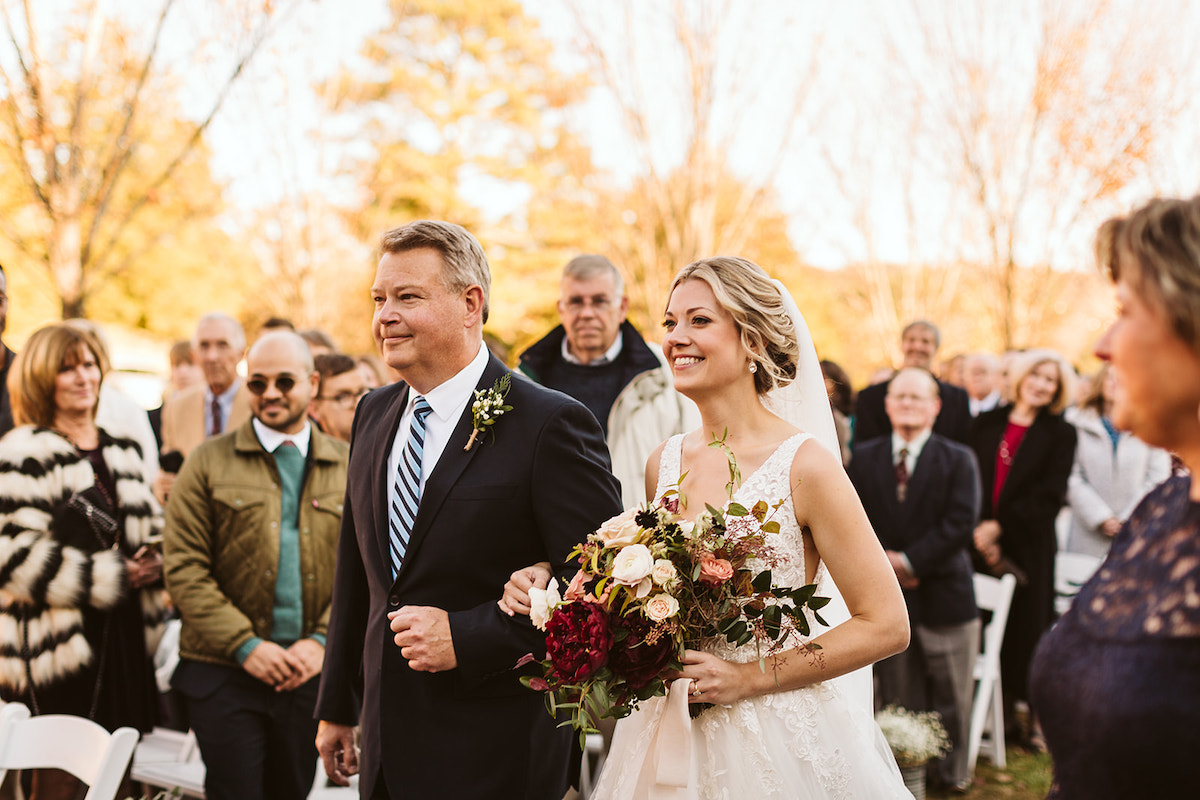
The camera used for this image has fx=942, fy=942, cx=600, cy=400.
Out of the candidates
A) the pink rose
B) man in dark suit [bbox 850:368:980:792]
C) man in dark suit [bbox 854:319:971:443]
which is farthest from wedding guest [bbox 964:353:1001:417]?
the pink rose

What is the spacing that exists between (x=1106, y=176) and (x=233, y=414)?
12.1m

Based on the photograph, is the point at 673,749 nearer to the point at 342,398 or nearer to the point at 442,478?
the point at 442,478

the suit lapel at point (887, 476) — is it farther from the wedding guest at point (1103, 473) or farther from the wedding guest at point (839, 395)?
the wedding guest at point (1103, 473)

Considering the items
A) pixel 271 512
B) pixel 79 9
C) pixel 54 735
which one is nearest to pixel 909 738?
pixel 271 512

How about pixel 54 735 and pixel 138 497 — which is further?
pixel 138 497

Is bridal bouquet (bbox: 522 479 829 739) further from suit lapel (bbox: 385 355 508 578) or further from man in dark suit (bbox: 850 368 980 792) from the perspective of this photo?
man in dark suit (bbox: 850 368 980 792)

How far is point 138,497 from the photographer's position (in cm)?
461

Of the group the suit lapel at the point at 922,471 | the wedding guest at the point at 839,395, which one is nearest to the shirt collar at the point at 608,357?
Result: the wedding guest at the point at 839,395

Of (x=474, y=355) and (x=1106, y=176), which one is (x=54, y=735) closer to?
(x=474, y=355)

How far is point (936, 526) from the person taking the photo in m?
5.92

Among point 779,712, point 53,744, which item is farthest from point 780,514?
point 53,744

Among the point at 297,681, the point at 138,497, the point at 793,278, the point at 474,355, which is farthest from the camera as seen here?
the point at 793,278

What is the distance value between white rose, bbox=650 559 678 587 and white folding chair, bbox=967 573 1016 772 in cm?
471

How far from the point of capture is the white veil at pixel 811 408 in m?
3.06
